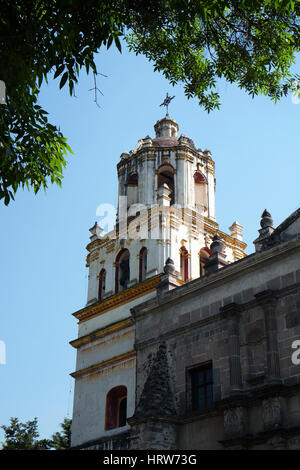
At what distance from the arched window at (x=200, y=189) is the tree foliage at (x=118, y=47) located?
62.1 feet

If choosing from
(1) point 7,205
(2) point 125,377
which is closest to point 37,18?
(1) point 7,205

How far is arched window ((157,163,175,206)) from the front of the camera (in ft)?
98.1

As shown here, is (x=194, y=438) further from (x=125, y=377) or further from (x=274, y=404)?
(x=125, y=377)

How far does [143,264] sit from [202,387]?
10.5m

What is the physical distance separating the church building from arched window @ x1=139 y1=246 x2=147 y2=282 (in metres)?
0.05

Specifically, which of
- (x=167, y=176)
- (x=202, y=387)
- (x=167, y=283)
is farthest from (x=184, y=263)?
(x=202, y=387)

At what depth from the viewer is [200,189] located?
101 ft

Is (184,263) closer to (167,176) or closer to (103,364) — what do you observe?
(167,176)

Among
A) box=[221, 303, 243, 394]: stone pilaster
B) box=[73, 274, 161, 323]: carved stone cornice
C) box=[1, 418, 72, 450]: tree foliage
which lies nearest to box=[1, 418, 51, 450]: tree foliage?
box=[1, 418, 72, 450]: tree foliage

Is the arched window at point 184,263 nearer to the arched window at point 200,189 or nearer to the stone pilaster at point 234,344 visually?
the arched window at point 200,189

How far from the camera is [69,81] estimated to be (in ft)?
29.1

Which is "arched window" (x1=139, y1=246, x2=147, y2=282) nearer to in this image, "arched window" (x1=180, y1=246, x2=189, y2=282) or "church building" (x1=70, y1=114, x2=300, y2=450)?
"church building" (x1=70, y1=114, x2=300, y2=450)

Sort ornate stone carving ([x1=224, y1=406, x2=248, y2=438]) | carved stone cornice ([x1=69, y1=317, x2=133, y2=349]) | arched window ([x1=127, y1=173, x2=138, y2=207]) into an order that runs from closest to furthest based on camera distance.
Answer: ornate stone carving ([x1=224, y1=406, x2=248, y2=438])
carved stone cornice ([x1=69, y1=317, x2=133, y2=349])
arched window ([x1=127, y1=173, x2=138, y2=207])

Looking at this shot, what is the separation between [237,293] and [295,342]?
244 centimetres
